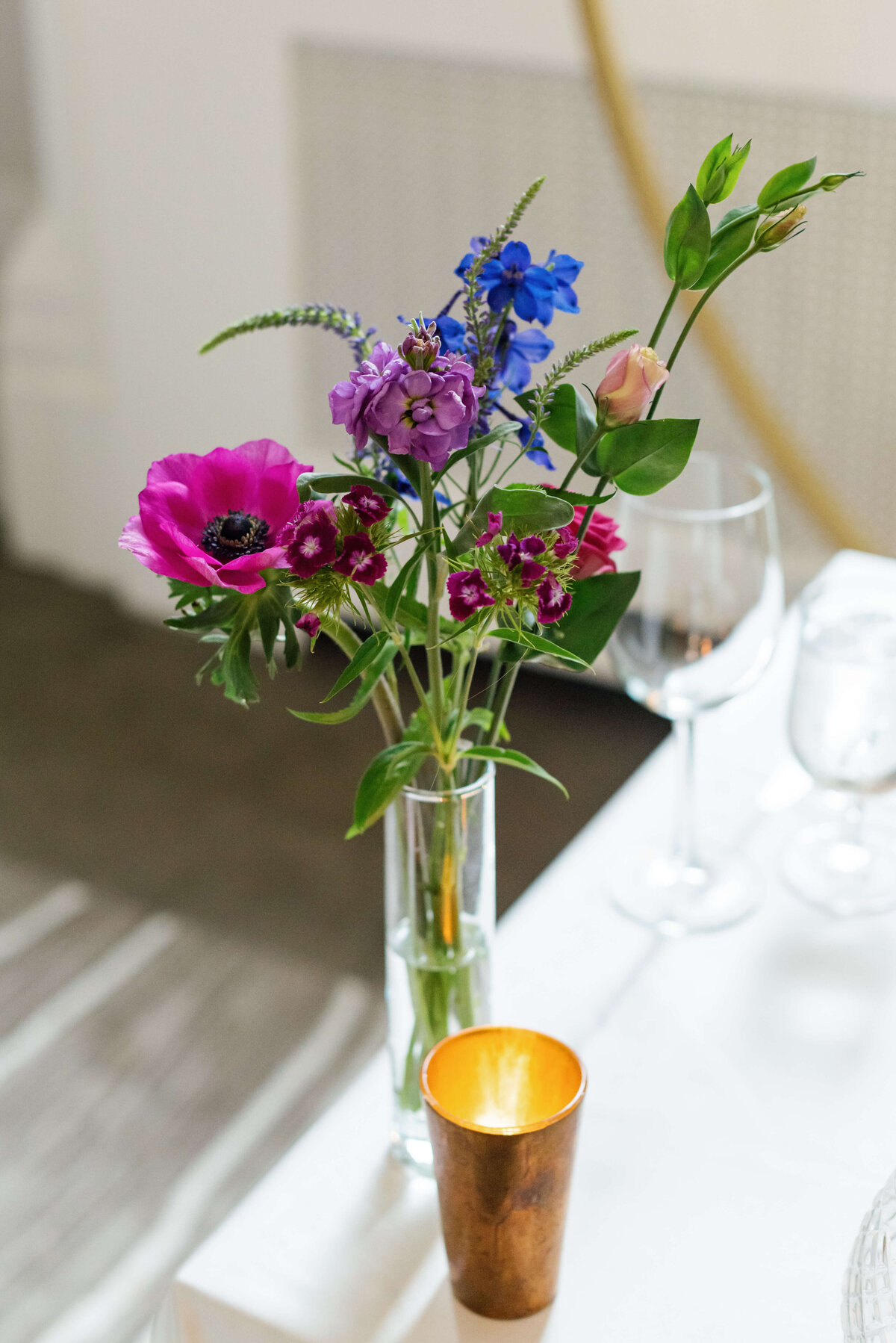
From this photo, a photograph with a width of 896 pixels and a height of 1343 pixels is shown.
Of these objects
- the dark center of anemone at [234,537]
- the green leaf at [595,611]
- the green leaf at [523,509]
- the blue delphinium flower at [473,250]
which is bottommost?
the green leaf at [595,611]

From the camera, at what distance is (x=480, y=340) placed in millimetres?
509

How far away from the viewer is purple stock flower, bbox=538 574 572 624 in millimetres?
466

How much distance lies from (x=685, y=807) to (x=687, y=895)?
0.18 ft

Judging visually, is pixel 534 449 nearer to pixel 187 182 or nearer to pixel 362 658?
pixel 362 658

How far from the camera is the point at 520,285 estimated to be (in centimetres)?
54

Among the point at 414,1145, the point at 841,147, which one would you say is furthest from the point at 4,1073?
the point at 841,147

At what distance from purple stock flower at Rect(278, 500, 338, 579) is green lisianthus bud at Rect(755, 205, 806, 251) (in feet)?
0.61

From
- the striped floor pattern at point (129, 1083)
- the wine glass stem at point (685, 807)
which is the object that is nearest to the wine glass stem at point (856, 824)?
the wine glass stem at point (685, 807)

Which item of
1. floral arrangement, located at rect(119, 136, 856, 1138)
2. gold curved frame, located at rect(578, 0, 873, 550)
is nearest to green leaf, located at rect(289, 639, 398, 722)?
floral arrangement, located at rect(119, 136, 856, 1138)

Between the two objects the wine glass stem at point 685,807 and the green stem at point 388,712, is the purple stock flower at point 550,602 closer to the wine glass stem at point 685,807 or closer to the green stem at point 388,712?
the green stem at point 388,712

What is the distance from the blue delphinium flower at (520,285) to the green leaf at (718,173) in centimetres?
7

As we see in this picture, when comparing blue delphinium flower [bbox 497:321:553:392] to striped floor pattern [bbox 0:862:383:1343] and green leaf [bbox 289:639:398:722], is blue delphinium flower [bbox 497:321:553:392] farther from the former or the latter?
striped floor pattern [bbox 0:862:383:1343]

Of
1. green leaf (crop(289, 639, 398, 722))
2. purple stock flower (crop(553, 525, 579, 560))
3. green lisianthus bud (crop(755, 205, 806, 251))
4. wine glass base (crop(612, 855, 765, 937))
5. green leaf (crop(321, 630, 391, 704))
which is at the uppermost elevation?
green lisianthus bud (crop(755, 205, 806, 251))

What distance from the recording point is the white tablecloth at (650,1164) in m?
0.58
